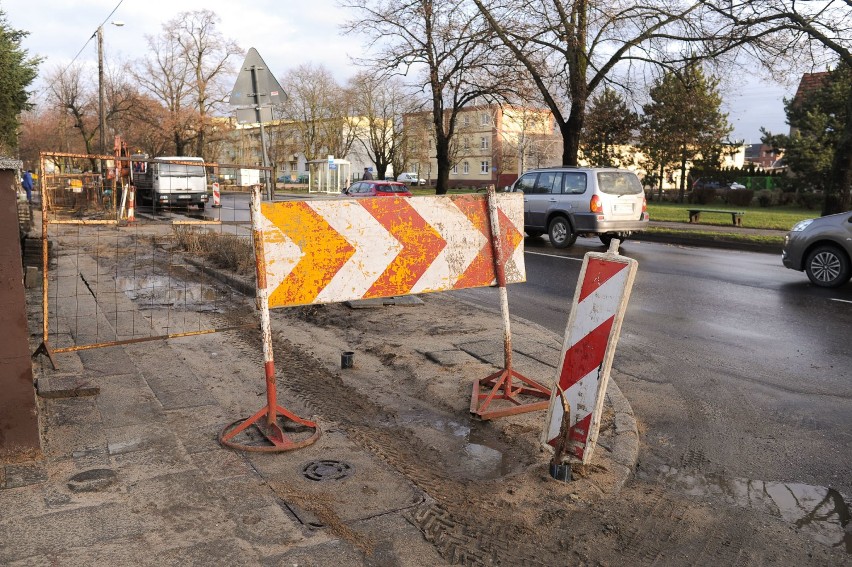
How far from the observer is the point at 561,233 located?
55.1 feet

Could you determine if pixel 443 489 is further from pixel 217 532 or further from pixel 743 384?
pixel 743 384

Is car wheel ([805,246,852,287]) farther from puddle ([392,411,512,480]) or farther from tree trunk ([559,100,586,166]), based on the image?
tree trunk ([559,100,586,166])

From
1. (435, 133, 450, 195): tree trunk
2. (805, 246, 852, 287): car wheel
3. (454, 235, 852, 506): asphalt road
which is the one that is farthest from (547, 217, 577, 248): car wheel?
(435, 133, 450, 195): tree trunk

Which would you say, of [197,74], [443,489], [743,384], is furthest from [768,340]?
[197,74]

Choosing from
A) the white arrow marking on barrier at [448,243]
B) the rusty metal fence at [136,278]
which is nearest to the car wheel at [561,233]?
the rusty metal fence at [136,278]

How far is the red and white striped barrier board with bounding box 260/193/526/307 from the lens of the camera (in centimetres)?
461

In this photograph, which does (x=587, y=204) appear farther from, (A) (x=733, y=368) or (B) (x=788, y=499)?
(B) (x=788, y=499)

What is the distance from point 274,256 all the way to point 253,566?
207 cm

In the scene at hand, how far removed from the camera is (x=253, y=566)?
3.04 metres

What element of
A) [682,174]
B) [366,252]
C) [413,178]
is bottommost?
[366,252]

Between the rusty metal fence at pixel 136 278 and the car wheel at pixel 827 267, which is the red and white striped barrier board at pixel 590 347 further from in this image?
the car wheel at pixel 827 267

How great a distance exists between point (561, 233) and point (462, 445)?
41.6 feet

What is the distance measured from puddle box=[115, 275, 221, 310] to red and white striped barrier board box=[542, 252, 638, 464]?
593 cm

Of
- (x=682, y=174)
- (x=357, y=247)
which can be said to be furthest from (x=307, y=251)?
(x=682, y=174)
